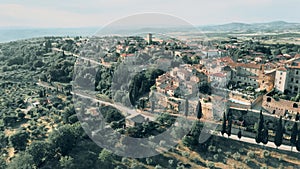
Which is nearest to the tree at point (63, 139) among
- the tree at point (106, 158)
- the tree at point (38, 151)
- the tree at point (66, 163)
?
the tree at point (38, 151)

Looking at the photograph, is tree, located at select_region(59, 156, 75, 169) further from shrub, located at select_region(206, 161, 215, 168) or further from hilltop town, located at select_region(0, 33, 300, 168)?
shrub, located at select_region(206, 161, 215, 168)

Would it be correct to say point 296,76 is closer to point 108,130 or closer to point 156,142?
point 156,142

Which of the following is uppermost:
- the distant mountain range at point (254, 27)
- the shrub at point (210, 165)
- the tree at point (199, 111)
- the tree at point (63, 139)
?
the distant mountain range at point (254, 27)

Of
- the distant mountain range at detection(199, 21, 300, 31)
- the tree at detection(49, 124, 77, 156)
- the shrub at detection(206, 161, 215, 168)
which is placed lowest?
the shrub at detection(206, 161, 215, 168)

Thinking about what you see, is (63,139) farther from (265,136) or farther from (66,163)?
(265,136)

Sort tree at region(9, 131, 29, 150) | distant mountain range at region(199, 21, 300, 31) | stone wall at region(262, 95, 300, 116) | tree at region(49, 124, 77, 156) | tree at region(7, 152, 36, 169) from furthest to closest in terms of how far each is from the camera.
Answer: distant mountain range at region(199, 21, 300, 31)
stone wall at region(262, 95, 300, 116)
tree at region(9, 131, 29, 150)
tree at region(49, 124, 77, 156)
tree at region(7, 152, 36, 169)

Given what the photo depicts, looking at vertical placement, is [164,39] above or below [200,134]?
above

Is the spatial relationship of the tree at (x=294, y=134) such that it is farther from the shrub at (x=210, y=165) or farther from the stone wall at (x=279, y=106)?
the shrub at (x=210, y=165)

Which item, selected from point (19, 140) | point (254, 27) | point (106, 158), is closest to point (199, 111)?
point (106, 158)

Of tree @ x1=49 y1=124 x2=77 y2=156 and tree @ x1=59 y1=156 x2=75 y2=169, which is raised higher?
tree @ x1=49 y1=124 x2=77 y2=156

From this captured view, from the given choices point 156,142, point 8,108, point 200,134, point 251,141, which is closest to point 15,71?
point 8,108

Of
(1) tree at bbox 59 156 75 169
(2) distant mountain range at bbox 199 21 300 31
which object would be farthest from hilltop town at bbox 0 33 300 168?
(2) distant mountain range at bbox 199 21 300 31
